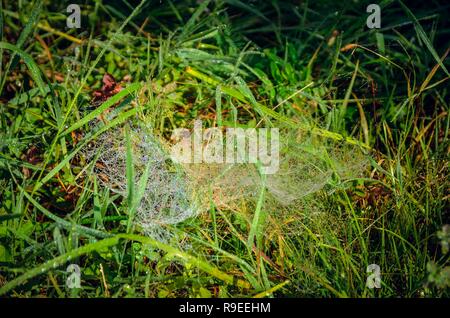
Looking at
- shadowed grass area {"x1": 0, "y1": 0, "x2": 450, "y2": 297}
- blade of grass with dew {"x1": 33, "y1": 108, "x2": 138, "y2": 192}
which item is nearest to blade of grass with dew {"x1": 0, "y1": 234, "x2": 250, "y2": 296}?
shadowed grass area {"x1": 0, "y1": 0, "x2": 450, "y2": 297}

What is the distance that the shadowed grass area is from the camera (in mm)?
1602

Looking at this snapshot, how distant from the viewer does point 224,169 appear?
181 centimetres

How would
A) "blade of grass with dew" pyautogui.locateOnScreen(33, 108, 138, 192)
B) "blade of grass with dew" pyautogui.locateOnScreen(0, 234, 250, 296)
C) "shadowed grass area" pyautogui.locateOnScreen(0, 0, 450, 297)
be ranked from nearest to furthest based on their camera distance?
"blade of grass with dew" pyautogui.locateOnScreen(0, 234, 250, 296)
"shadowed grass area" pyautogui.locateOnScreen(0, 0, 450, 297)
"blade of grass with dew" pyautogui.locateOnScreen(33, 108, 138, 192)

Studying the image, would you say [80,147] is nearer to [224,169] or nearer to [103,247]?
[103,247]

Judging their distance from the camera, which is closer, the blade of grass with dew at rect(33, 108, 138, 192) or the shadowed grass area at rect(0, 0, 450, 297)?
the shadowed grass area at rect(0, 0, 450, 297)

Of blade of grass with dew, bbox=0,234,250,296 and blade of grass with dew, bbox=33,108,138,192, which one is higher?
blade of grass with dew, bbox=33,108,138,192

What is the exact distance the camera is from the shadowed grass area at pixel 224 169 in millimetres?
1602

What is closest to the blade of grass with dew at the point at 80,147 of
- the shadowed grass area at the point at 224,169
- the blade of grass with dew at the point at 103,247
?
the shadowed grass area at the point at 224,169

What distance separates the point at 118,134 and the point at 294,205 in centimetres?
78

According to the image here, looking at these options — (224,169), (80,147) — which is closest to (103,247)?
(80,147)

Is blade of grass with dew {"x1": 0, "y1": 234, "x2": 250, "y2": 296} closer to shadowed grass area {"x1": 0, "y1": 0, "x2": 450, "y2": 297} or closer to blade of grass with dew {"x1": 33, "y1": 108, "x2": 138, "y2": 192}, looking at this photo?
shadowed grass area {"x1": 0, "y1": 0, "x2": 450, "y2": 297}

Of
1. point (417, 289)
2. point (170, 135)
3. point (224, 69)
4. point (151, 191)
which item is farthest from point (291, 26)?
point (417, 289)

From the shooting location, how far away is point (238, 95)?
193cm

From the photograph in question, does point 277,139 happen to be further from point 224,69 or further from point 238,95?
point 224,69
